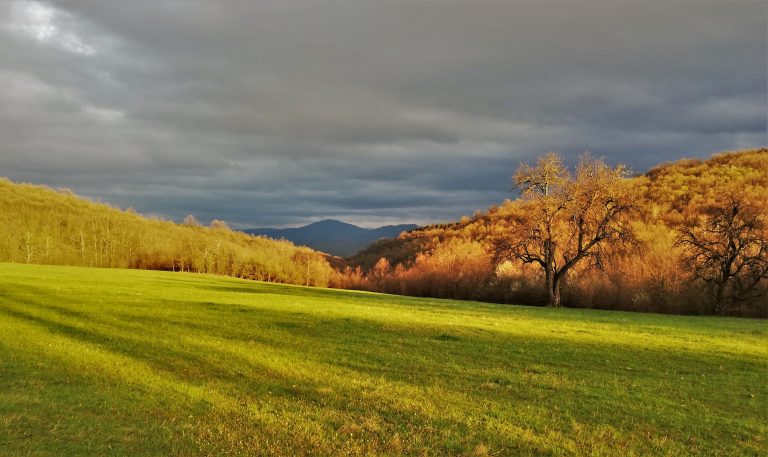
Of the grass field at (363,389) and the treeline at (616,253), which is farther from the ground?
the treeline at (616,253)

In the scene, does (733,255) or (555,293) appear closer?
(733,255)

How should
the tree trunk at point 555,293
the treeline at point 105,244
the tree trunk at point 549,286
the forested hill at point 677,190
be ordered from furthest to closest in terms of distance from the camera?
the treeline at point 105,244
the forested hill at point 677,190
the tree trunk at point 555,293
the tree trunk at point 549,286

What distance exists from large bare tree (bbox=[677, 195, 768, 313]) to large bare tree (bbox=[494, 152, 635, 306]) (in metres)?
7.40

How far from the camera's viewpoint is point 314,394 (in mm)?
14211

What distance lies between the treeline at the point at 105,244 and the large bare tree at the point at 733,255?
103280 mm

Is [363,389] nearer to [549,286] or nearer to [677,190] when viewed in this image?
[549,286]

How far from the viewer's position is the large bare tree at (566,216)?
53.3 m

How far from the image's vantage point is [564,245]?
5722 cm

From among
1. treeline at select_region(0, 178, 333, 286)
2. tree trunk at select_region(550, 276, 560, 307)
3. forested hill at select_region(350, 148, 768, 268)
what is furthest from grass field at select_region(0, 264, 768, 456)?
treeline at select_region(0, 178, 333, 286)

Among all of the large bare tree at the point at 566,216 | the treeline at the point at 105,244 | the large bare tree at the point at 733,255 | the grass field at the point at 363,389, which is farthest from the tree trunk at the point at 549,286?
the treeline at the point at 105,244

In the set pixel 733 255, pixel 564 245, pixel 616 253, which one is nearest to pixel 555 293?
pixel 564 245

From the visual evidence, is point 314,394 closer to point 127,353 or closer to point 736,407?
point 127,353

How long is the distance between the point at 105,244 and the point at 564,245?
121 m

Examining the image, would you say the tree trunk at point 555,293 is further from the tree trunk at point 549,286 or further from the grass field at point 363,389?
the grass field at point 363,389
